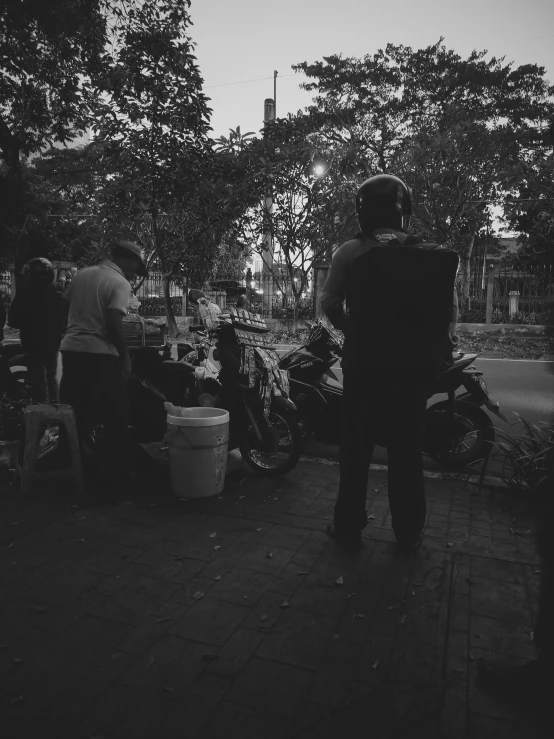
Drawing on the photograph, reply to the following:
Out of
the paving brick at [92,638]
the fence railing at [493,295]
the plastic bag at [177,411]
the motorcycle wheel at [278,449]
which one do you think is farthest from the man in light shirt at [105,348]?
the fence railing at [493,295]

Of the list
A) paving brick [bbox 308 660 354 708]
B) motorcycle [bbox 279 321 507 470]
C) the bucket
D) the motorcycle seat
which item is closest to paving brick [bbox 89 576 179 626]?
paving brick [bbox 308 660 354 708]

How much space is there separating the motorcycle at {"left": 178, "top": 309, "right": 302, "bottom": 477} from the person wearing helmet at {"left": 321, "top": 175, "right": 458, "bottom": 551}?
153cm

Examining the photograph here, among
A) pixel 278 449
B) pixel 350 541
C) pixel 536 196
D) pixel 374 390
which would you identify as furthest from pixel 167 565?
pixel 536 196

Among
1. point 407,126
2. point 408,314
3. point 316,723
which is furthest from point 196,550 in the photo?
point 407,126

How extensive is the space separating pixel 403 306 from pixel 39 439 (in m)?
3.14

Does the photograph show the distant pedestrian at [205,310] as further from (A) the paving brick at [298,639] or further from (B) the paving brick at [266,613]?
(A) the paving brick at [298,639]

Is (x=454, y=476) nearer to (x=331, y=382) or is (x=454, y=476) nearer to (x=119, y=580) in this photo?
(x=331, y=382)

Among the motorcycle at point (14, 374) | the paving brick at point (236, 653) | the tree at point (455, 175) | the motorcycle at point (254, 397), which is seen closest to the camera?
the paving brick at point (236, 653)

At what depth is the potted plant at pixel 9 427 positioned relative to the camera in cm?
558

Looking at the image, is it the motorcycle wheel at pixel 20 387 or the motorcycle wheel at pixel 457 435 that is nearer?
the motorcycle wheel at pixel 457 435

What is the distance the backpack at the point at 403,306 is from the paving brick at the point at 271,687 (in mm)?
1674

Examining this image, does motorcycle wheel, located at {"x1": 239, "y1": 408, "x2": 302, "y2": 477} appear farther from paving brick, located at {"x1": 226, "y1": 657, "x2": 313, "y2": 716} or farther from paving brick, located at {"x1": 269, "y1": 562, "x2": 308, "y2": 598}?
paving brick, located at {"x1": 226, "y1": 657, "x2": 313, "y2": 716}

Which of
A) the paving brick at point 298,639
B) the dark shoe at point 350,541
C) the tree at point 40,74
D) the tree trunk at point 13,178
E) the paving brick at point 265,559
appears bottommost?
the paving brick at point 298,639

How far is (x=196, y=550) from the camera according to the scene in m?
3.60
